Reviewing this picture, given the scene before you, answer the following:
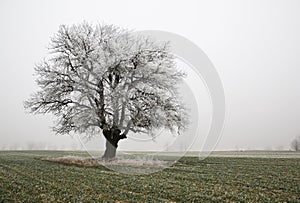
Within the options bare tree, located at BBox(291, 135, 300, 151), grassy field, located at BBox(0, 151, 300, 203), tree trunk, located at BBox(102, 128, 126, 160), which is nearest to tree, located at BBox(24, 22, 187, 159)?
tree trunk, located at BBox(102, 128, 126, 160)

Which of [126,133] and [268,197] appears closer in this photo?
[268,197]

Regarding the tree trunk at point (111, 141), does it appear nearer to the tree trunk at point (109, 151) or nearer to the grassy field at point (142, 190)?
the tree trunk at point (109, 151)

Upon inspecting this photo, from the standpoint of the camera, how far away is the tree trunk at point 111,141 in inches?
1513

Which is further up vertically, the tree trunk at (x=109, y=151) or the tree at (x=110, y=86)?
the tree at (x=110, y=86)

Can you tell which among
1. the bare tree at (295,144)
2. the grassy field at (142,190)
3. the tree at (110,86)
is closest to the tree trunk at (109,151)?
the tree at (110,86)

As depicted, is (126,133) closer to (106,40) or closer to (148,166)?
A: (148,166)

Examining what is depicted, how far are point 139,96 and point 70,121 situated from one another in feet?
32.1

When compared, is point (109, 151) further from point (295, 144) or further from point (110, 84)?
point (295, 144)

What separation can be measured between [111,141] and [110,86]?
22.7 feet

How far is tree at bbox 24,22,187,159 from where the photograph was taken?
36188mm

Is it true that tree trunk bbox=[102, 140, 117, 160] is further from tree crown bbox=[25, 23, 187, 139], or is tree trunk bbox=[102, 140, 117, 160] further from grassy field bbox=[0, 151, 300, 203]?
grassy field bbox=[0, 151, 300, 203]

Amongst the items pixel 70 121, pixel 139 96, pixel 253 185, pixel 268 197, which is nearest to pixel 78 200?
pixel 268 197

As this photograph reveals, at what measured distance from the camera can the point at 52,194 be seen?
16.0 m

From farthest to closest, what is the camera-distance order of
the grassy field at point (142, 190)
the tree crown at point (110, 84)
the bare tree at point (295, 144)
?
the bare tree at point (295, 144), the tree crown at point (110, 84), the grassy field at point (142, 190)
